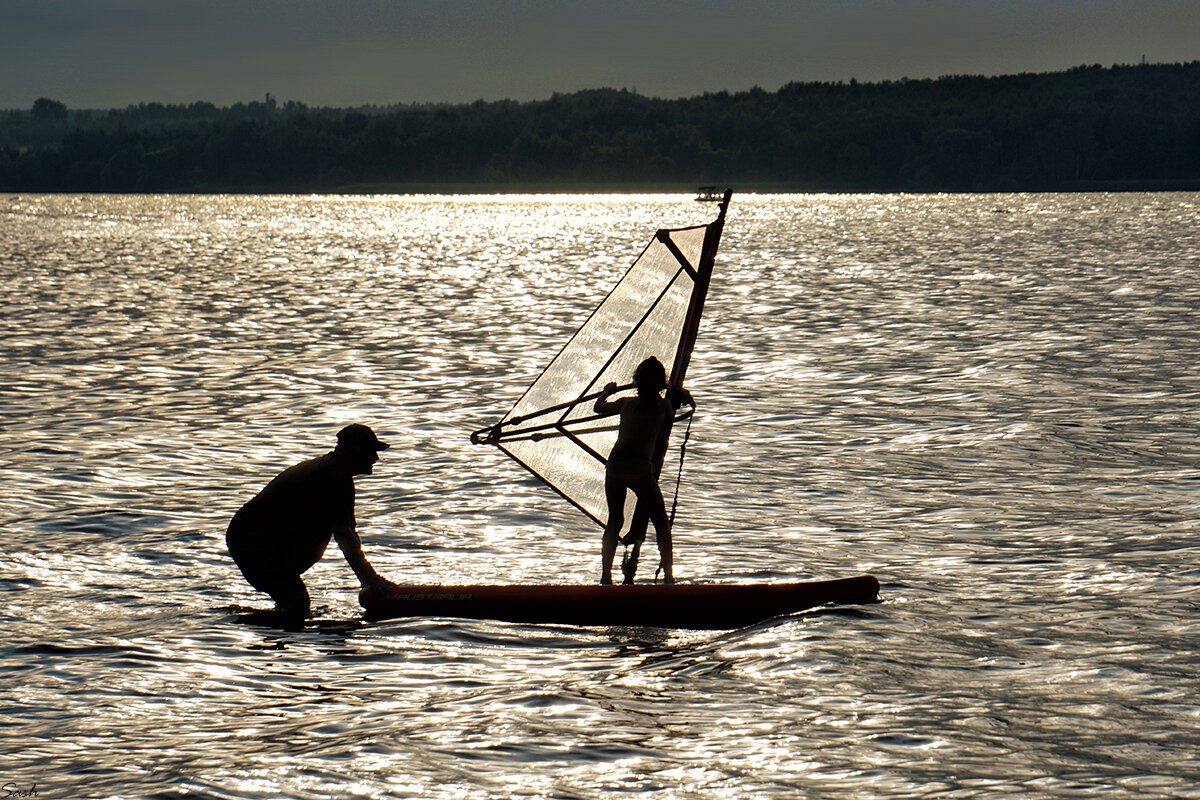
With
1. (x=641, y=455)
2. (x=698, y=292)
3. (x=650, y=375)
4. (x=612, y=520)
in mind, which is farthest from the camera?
(x=698, y=292)

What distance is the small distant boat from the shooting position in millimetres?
12906

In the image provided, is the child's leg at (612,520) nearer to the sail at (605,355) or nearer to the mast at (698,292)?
the sail at (605,355)

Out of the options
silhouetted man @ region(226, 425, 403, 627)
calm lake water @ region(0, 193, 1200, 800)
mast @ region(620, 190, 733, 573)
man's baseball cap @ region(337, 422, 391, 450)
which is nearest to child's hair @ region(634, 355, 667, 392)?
mast @ region(620, 190, 733, 573)

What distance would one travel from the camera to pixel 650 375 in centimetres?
1324

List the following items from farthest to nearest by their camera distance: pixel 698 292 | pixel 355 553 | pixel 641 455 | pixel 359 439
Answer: pixel 698 292 → pixel 641 455 → pixel 355 553 → pixel 359 439

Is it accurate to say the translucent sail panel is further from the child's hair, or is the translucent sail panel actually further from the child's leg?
the child's hair

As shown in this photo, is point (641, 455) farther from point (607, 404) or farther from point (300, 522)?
point (300, 522)

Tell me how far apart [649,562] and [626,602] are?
3235 mm

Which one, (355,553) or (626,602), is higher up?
(355,553)

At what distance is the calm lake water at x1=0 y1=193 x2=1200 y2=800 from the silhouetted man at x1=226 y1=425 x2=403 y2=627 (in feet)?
2.09

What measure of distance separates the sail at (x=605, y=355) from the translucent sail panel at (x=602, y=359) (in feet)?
0.04

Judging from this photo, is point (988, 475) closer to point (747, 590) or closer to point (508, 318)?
point (747, 590)

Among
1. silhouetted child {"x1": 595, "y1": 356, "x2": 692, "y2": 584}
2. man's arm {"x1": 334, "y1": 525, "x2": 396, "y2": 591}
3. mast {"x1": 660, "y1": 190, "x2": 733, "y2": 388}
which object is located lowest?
man's arm {"x1": 334, "y1": 525, "x2": 396, "y2": 591}

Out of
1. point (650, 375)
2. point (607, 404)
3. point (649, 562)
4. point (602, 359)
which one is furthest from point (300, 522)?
point (649, 562)
